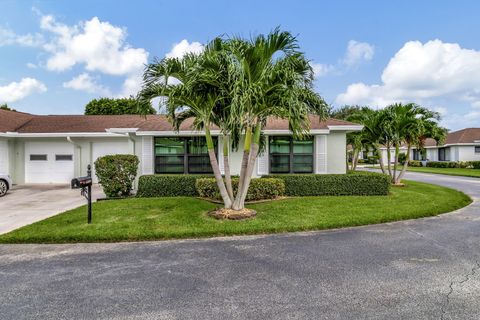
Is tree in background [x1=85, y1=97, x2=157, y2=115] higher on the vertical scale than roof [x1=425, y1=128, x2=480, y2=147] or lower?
higher

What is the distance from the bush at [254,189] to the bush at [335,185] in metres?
0.82

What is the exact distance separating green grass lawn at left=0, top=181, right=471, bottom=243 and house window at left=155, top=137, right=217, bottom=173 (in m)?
2.77

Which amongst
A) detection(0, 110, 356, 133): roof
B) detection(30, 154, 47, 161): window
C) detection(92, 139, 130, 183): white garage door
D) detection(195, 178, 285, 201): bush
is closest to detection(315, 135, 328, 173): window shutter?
detection(0, 110, 356, 133): roof

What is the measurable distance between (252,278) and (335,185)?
776cm

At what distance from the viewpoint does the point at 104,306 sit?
10.4 feet

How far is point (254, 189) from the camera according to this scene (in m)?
9.83

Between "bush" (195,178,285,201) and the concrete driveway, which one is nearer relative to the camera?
the concrete driveway

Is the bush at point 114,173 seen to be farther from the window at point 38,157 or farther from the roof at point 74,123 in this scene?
the window at point 38,157

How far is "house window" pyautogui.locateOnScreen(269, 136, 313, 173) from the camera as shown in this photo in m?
12.3

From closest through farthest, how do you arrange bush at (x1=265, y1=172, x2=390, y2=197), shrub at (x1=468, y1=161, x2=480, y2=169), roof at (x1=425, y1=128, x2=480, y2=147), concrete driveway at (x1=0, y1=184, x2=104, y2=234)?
1. concrete driveway at (x1=0, y1=184, x2=104, y2=234)
2. bush at (x1=265, y1=172, x2=390, y2=197)
3. shrub at (x1=468, y1=161, x2=480, y2=169)
4. roof at (x1=425, y1=128, x2=480, y2=147)

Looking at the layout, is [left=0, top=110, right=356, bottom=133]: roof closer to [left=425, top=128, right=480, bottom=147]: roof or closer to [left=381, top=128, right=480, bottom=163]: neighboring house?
[left=381, top=128, right=480, bottom=163]: neighboring house

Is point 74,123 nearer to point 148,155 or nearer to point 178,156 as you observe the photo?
point 148,155

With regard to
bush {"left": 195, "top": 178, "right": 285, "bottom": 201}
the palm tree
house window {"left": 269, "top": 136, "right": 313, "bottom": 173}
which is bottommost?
bush {"left": 195, "top": 178, "right": 285, "bottom": 201}

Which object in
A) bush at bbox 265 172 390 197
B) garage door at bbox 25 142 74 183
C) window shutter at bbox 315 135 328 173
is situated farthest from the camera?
garage door at bbox 25 142 74 183
